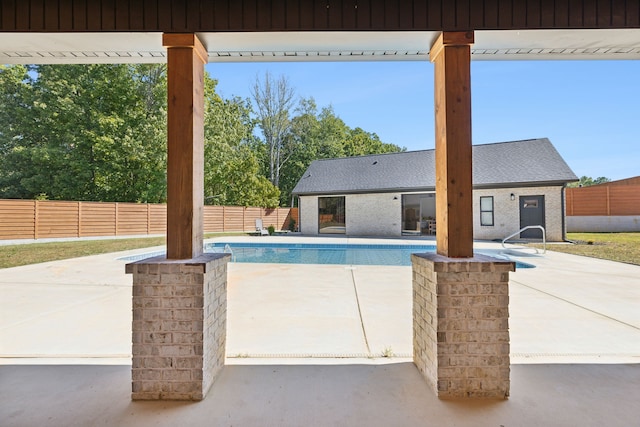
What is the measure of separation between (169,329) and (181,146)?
4.01 ft

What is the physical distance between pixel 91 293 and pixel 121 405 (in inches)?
147

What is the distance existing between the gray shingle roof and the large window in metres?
1.05

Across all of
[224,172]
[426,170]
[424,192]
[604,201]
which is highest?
[224,172]

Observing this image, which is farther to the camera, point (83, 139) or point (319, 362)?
point (83, 139)

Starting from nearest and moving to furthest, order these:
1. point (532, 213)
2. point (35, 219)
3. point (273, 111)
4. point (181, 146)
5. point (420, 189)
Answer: point (181, 146) < point (35, 219) < point (532, 213) < point (420, 189) < point (273, 111)

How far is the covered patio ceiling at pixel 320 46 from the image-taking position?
2.47 meters

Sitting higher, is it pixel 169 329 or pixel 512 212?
pixel 512 212

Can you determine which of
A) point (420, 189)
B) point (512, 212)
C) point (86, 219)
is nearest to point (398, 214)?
point (420, 189)

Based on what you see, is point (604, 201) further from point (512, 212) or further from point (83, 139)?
point (83, 139)

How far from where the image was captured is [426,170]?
1697cm

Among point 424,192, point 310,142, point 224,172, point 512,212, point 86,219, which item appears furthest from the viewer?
point 310,142

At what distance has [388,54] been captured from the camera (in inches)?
112

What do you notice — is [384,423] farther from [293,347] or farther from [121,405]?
[121,405]

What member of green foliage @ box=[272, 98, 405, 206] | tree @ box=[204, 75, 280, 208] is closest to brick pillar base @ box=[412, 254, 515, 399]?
tree @ box=[204, 75, 280, 208]
